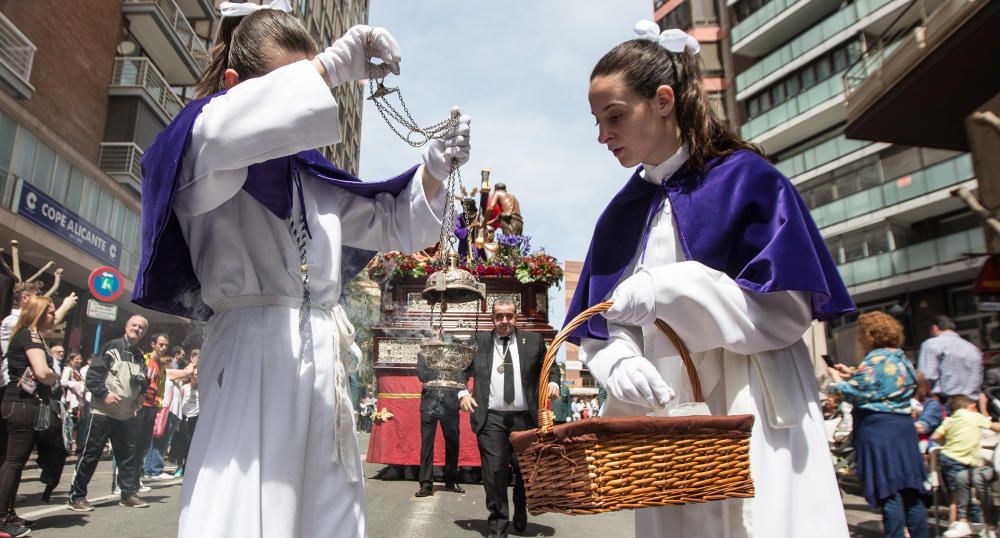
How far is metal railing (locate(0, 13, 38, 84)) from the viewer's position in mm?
16172

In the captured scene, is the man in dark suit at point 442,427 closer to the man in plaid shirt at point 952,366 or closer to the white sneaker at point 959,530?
the white sneaker at point 959,530

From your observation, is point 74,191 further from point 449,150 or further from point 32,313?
point 449,150

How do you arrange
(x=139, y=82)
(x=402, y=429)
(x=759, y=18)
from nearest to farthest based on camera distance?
(x=402, y=429) < (x=139, y=82) < (x=759, y=18)

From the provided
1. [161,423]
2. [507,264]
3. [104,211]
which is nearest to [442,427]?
[507,264]

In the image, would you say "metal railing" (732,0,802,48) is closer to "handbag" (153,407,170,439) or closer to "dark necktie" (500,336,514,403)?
"dark necktie" (500,336,514,403)

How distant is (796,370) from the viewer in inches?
80.3

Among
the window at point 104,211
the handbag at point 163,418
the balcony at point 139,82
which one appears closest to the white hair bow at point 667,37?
the handbag at point 163,418

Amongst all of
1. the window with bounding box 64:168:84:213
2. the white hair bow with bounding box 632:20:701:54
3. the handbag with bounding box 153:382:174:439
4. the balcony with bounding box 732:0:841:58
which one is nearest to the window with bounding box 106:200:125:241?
the window with bounding box 64:168:84:213

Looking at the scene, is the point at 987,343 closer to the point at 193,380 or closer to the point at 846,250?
the point at 846,250

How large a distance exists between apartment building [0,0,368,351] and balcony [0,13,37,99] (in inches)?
1.1

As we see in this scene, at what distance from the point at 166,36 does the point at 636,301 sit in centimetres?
2707

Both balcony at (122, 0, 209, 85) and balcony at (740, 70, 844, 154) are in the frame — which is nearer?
balcony at (122, 0, 209, 85)

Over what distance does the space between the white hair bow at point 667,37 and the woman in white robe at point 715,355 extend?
116 millimetres

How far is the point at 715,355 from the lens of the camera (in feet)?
6.91
